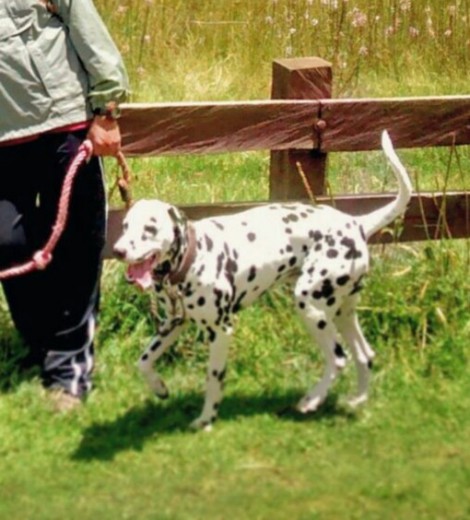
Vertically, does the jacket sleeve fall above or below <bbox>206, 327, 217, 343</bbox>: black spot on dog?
above

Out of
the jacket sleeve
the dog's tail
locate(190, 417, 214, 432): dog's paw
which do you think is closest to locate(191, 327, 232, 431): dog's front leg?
locate(190, 417, 214, 432): dog's paw

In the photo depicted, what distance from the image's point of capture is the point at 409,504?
16.5 ft

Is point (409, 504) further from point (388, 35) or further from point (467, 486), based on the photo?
point (388, 35)

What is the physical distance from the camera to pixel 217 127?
6395 millimetres

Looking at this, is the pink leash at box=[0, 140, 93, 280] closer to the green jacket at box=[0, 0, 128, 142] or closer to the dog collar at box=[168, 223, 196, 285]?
the green jacket at box=[0, 0, 128, 142]

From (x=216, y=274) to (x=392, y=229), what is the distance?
1.40 m

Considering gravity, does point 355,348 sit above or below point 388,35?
below

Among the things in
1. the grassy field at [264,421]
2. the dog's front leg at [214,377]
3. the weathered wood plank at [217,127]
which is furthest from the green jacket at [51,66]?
the grassy field at [264,421]

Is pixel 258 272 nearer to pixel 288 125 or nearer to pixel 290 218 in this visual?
pixel 290 218

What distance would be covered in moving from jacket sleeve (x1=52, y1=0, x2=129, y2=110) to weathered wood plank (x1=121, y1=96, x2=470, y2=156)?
730mm

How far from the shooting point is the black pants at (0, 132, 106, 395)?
5.64 meters

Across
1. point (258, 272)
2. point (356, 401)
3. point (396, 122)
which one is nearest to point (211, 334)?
point (258, 272)

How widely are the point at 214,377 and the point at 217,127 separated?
1.34 metres

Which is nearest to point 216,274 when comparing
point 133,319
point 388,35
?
point 133,319
